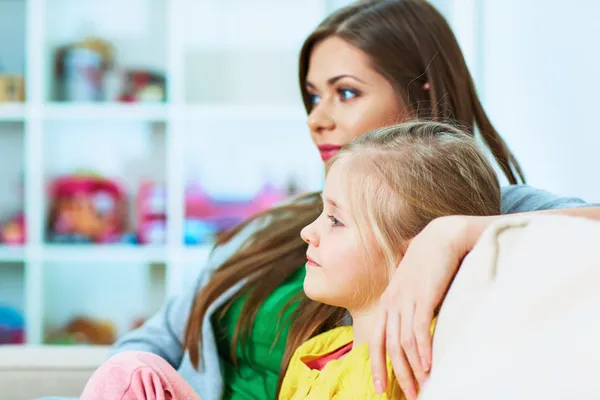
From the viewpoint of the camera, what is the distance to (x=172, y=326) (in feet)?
4.96

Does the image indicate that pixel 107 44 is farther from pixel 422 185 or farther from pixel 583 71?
pixel 422 185

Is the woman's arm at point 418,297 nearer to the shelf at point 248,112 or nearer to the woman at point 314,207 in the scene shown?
the woman at point 314,207

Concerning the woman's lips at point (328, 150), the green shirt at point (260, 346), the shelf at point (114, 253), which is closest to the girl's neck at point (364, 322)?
the green shirt at point (260, 346)

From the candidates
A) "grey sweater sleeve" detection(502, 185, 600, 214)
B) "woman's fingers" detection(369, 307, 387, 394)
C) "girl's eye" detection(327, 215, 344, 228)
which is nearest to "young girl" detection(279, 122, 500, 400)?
"girl's eye" detection(327, 215, 344, 228)

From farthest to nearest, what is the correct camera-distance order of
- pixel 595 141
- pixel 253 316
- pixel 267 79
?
pixel 267 79, pixel 595 141, pixel 253 316

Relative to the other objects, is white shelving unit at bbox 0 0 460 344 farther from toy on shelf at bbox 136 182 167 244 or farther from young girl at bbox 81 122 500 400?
young girl at bbox 81 122 500 400

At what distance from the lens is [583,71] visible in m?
1.70

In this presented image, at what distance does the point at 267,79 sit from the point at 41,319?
56.5 inches

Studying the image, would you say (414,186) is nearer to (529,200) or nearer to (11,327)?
(529,200)

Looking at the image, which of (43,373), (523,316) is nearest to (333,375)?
(523,316)

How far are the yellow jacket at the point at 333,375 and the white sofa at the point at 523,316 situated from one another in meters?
0.22

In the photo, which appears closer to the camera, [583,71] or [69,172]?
[583,71]

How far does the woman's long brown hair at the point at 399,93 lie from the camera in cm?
140

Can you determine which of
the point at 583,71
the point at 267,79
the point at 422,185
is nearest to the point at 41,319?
the point at 267,79
